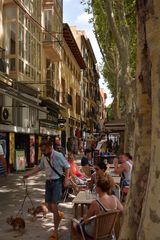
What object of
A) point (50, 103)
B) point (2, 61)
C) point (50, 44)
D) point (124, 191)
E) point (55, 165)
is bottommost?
point (124, 191)

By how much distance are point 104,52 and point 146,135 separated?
25025 millimetres

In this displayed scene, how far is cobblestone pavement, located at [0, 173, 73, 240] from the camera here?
817cm

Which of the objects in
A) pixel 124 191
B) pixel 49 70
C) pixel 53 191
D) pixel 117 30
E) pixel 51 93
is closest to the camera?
pixel 53 191

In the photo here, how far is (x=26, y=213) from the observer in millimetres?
10188

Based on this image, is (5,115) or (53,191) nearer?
(53,191)

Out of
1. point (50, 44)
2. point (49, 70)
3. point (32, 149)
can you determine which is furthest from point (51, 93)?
point (32, 149)

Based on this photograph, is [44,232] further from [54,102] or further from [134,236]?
[54,102]

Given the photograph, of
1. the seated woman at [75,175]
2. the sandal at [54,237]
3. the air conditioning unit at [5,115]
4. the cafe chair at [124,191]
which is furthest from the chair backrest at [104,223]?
the air conditioning unit at [5,115]

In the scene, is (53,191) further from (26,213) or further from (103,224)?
(103,224)

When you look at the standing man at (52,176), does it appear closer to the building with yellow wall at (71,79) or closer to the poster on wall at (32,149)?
the poster on wall at (32,149)

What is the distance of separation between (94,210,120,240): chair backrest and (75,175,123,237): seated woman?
0.33ft

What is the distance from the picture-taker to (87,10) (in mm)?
26719

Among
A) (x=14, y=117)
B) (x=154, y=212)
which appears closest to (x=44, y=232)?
(x=154, y=212)

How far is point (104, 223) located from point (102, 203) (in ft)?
1.19
